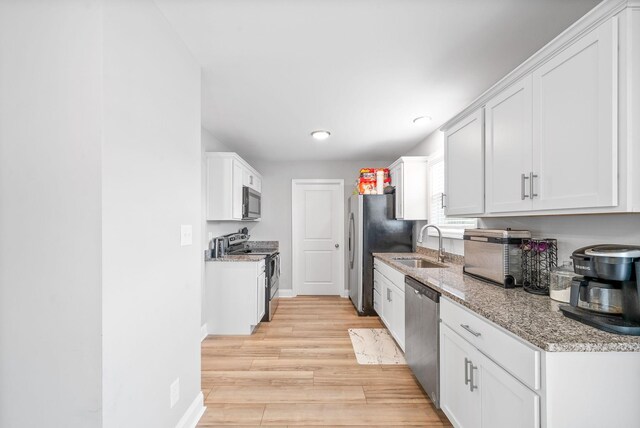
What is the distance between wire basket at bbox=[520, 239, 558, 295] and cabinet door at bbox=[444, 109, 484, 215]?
370mm

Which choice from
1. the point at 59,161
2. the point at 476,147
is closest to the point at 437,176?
the point at 476,147

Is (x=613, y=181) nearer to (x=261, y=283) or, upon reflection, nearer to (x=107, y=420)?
(x=107, y=420)

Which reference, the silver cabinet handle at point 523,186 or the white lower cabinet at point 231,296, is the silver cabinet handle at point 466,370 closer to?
the silver cabinet handle at point 523,186

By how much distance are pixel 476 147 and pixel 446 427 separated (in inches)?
74.2

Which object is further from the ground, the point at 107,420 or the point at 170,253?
the point at 170,253

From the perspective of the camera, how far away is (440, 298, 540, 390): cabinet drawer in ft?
3.50

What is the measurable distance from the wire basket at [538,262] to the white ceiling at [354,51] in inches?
48.3

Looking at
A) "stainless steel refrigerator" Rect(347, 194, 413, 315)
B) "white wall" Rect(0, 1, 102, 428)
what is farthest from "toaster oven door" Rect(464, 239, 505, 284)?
"white wall" Rect(0, 1, 102, 428)

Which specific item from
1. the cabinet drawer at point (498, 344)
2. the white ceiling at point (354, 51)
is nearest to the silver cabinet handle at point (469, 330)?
the cabinet drawer at point (498, 344)

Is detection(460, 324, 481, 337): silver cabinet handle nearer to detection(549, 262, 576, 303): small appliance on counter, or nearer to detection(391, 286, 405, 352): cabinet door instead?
detection(549, 262, 576, 303): small appliance on counter

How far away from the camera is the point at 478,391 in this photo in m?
1.41

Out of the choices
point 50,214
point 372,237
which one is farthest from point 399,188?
point 50,214

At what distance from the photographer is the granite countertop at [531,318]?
1.00m

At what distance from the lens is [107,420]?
1.12 m
